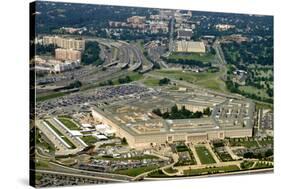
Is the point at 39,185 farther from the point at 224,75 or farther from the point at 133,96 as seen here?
the point at 224,75

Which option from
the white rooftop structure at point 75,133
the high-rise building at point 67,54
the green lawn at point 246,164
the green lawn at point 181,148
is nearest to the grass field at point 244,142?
the green lawn at point 246,164

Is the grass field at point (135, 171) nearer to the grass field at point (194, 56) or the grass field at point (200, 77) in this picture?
the grass field at point (200, 77)

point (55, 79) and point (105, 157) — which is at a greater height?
point (55, 79)

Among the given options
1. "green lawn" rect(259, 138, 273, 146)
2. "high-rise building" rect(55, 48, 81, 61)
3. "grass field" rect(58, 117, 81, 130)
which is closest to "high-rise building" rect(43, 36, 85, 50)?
"high-rise building" rect(55, 48, 81, 61)

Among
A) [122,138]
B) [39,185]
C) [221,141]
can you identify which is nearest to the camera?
[39,185]

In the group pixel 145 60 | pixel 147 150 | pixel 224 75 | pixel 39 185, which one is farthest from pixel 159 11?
pixel 39 185

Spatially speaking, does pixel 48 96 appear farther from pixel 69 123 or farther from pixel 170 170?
pixel 170 170
